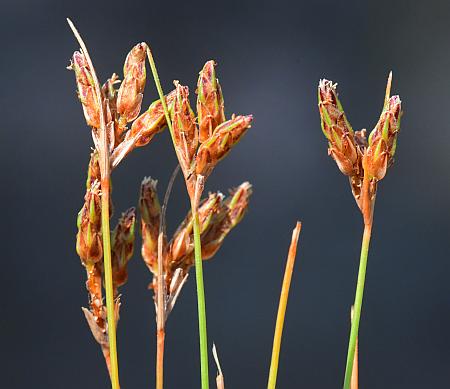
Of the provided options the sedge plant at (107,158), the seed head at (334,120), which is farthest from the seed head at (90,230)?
the seed head at (334,120)

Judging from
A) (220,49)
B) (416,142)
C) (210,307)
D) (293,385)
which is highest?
(220,49)

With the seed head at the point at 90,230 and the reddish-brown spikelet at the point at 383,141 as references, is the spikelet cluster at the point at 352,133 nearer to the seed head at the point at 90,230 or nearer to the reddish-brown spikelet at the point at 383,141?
the reddish-brown spikelet at the point at 383,141

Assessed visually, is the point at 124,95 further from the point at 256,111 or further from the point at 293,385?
the point at 293,385

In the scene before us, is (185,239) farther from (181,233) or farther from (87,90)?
(87,90)

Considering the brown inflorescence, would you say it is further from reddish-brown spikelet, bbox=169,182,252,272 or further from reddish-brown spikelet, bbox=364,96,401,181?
reddish-brown spikelet, bbox=364,96,401,181

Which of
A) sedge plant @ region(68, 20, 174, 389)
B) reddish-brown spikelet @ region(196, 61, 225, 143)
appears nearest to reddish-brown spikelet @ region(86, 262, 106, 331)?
sedge plant @ region(68, 20, 174, 389)

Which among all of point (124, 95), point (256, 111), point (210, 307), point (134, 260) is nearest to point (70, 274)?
point (134, 260)

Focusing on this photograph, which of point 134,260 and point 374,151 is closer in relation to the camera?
point 374,151
